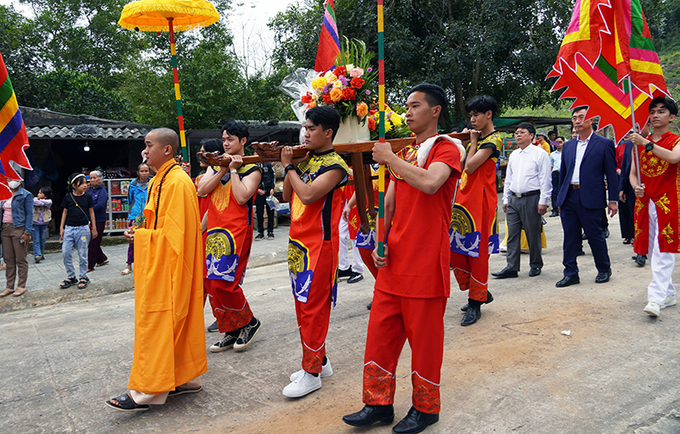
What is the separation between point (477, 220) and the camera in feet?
15.6

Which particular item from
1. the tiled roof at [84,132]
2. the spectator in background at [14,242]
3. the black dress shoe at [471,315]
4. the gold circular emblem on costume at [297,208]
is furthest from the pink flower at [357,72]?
the tiled roof at [84,132]

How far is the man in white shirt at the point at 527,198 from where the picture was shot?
6535 mm

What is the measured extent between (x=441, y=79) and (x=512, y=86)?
2.76 m

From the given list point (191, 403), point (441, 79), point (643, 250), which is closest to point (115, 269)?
point (191, 403)

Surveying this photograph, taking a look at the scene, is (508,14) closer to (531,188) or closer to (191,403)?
(531,188)

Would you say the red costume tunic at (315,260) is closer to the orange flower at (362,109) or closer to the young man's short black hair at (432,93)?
the orange flower at (362,109)

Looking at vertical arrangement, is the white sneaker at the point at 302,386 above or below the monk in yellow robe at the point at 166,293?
below

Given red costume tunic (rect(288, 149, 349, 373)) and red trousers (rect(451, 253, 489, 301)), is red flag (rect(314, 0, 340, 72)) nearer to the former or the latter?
red costume tunic (rect(288, 149, 349, 373))

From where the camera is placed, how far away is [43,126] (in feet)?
39.1

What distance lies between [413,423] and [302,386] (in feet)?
2.94

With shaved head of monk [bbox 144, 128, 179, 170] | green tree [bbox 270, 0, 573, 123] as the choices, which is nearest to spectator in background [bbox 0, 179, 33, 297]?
shaved head of monk [bbox 144, 128, 179, 170]

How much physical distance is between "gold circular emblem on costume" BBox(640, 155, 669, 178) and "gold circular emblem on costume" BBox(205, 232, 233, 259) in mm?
4204

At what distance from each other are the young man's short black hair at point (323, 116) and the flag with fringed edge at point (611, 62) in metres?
2.53

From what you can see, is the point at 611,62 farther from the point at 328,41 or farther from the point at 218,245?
the point at 218,245
